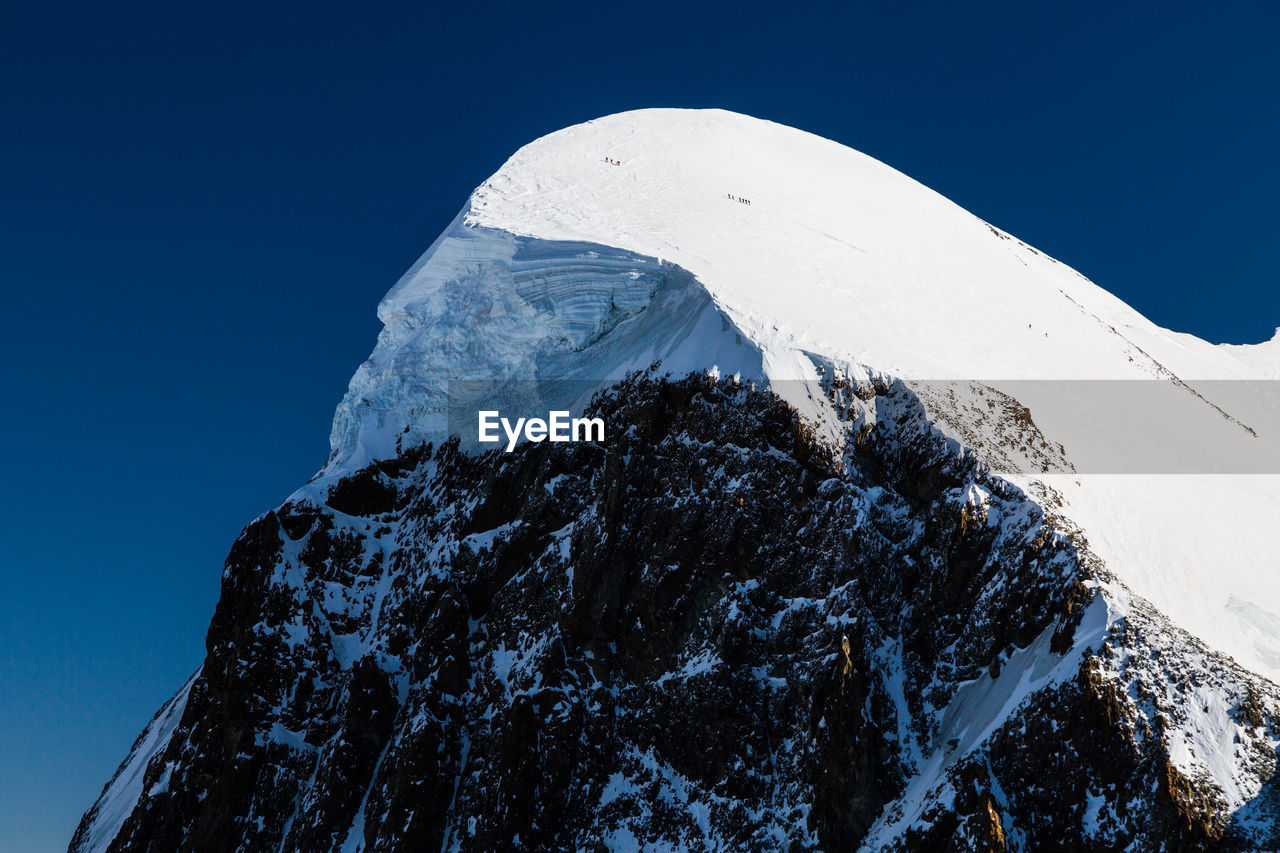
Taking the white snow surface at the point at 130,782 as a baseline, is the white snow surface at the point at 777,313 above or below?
above

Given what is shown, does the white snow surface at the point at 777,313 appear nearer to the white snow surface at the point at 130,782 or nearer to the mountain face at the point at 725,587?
the mountain face at the point at 725,587

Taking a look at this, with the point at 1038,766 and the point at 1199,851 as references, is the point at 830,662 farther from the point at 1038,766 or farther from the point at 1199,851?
the point at 1199,851

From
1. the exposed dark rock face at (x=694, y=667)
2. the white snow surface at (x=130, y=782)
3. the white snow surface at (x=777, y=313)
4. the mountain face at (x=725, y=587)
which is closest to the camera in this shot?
the exposed dark rock face at (x=694, y=667)

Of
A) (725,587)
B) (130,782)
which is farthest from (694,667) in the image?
(130,782)

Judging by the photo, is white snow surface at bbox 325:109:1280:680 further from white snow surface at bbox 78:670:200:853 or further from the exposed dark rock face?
white snow surface at bbox 78:670:200:853

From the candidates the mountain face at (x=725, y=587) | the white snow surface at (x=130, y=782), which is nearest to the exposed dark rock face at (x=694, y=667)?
the mountain face at (x=725, y=587)

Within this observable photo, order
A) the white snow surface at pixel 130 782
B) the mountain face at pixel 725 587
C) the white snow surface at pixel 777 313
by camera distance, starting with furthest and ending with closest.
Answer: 1. the white snow surface at pixel 130 782
2. the white snow surface at pixel 777 313
3. the mountain face at pixel 725 587
